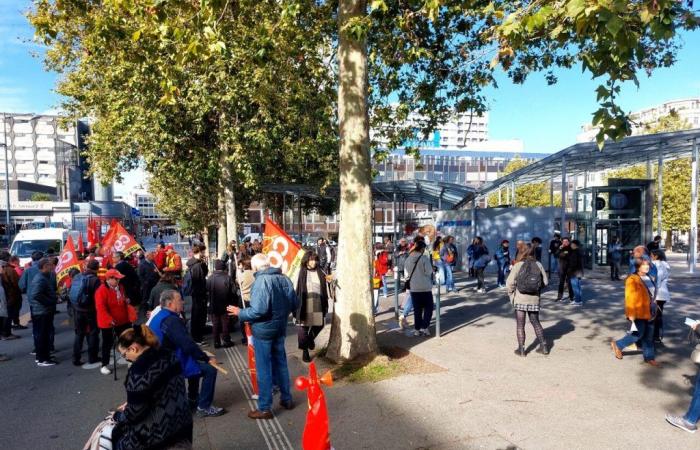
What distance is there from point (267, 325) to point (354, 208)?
7.97ft

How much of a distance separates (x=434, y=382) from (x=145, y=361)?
415 centimetres

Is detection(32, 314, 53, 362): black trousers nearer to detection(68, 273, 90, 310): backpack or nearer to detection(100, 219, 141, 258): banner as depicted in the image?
detection(68, 273, 90, 310): backpack

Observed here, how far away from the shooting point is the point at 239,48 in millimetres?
Result: 13133

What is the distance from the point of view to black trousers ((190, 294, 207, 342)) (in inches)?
354

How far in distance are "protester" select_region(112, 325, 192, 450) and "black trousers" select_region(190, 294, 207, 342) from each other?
5818 mm

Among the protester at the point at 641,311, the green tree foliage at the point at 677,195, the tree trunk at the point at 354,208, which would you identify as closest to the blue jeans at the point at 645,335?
the protester at the point at 641,311

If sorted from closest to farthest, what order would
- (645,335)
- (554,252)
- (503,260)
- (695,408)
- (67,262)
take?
(695,408) < (645,335) < (67,262) < (503,260) < (554,252)

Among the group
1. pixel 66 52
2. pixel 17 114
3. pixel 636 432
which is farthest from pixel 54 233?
pixel 17 114

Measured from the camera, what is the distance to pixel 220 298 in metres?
8.51

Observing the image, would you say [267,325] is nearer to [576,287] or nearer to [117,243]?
[117,243]

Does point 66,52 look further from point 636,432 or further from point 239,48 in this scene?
point 636,432

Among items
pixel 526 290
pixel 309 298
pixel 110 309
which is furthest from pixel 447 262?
pixel 110 309

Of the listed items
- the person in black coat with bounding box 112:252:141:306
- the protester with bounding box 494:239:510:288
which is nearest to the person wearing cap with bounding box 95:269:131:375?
the person in black coat with bounding box 112:252:141:306

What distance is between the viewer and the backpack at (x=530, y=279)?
288 inches
